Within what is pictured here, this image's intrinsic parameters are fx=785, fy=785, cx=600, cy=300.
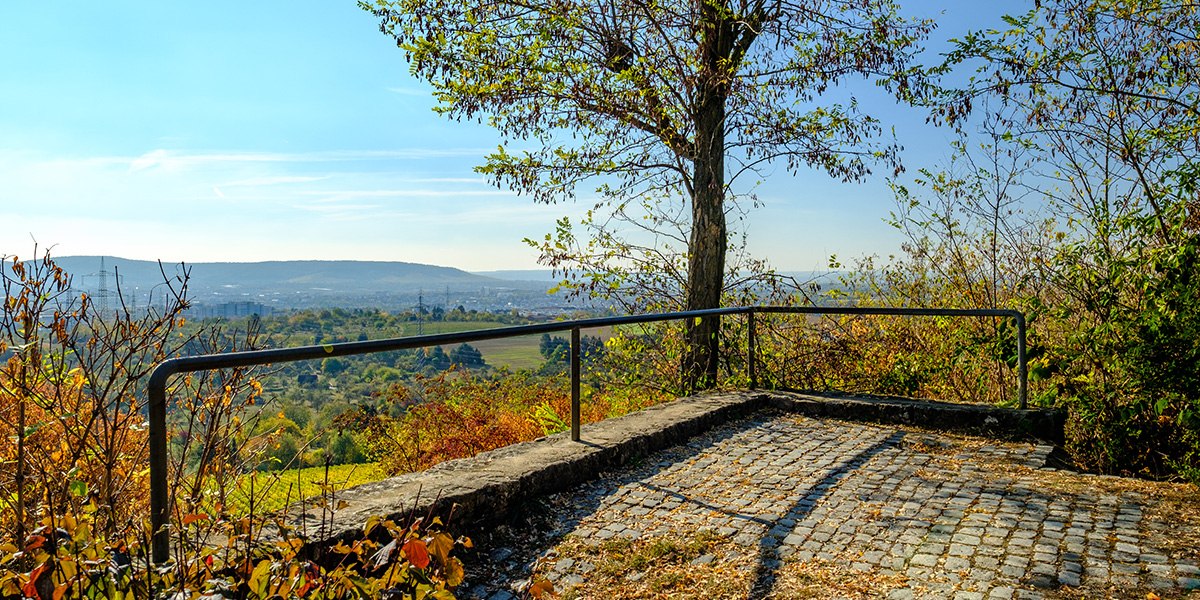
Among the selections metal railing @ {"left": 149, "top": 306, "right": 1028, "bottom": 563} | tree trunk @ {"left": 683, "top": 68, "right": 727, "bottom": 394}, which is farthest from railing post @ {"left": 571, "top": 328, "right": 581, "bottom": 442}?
tree trunk @ {"left": 683, "top": 68, "right": 727, "bottom": 394}

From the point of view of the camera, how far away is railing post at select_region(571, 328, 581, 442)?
4.79 m

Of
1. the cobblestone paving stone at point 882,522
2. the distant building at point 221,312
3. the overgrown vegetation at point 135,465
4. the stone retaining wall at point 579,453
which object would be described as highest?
the distant building at point 221,312

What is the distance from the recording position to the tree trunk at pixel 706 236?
8969 millimetres

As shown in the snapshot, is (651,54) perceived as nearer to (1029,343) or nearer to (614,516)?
(1029,343)

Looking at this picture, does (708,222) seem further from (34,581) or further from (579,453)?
(34,581)

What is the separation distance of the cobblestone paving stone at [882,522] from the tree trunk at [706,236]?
3.48 meters

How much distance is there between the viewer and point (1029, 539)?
350cm

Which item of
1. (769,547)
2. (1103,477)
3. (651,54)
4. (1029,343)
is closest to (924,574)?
(769,547)

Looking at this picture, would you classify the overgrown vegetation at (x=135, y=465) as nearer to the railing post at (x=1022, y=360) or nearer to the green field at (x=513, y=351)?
the green field at (x=513, y=351)

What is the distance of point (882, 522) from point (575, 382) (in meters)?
1.93

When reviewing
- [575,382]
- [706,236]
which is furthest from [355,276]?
[575,382]

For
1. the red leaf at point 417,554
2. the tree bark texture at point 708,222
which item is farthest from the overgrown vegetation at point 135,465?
the tree bark texture at point 708,222

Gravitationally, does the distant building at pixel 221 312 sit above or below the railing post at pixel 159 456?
above

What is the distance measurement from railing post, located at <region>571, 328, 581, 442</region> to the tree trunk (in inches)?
161
